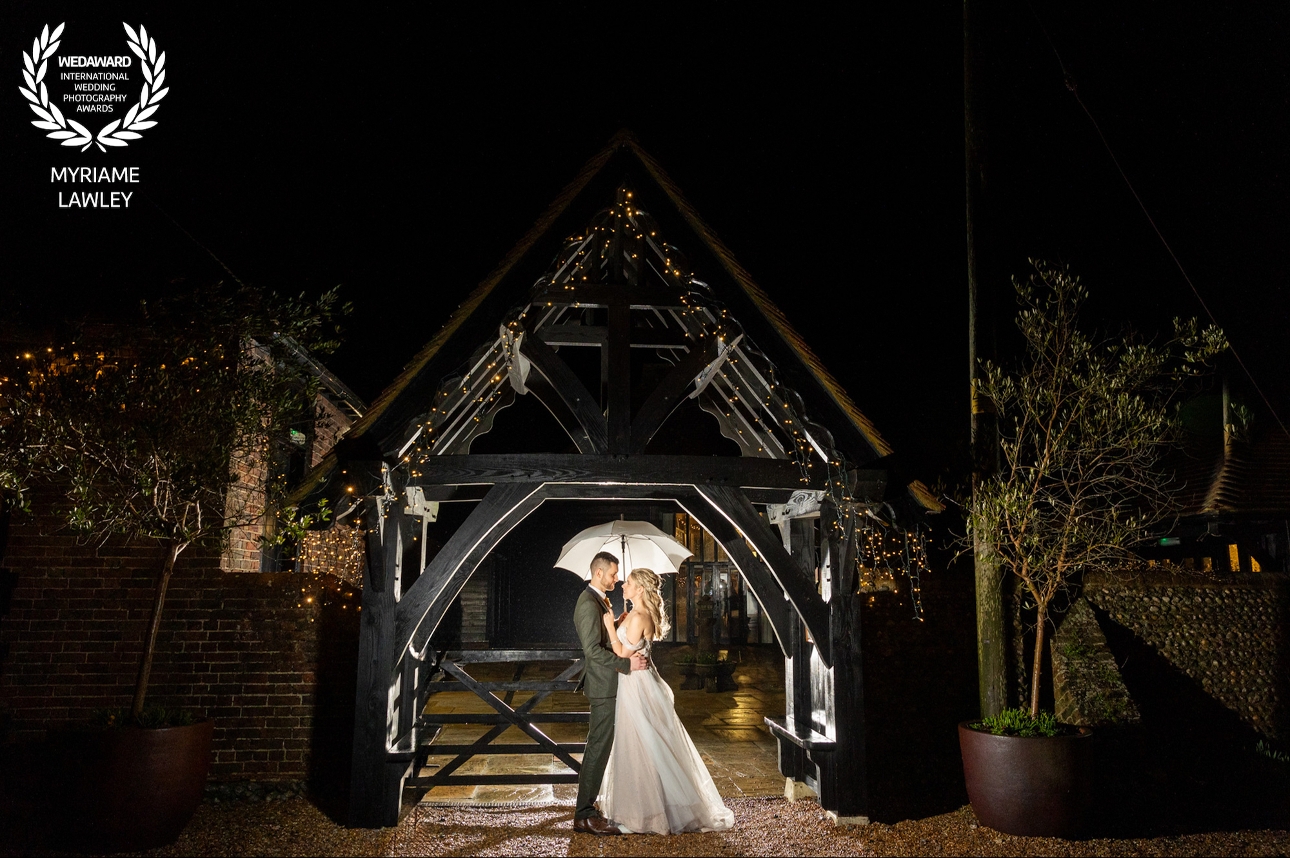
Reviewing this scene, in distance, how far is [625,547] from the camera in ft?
23.0

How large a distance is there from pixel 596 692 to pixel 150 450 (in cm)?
350

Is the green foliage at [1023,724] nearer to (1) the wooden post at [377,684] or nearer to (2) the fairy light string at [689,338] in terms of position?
(2) the fairy light string at [689,338]

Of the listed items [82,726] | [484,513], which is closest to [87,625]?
[82,726]

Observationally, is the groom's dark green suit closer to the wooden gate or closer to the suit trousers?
the suit trousers

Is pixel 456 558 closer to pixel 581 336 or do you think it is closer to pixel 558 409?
pixel 581 336

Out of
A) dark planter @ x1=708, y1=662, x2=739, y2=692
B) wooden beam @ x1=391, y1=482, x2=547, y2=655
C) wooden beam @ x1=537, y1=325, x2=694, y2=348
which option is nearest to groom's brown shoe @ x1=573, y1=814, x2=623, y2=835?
wooden beam @ x1=391, y1=482, x2=547, y2=655

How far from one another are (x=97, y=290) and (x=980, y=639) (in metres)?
7.86

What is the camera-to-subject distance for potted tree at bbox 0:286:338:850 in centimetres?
492

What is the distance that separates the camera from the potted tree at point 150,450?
16.1ft

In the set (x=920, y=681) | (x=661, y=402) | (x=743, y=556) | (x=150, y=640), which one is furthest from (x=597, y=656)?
(x=920, y=681)

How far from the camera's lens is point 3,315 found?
21.0 ft

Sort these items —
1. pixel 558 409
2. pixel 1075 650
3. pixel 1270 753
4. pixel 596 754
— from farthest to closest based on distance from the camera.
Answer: pixel 558 409
pixel 1270 753
pixel 1075 650
pixel 596 754

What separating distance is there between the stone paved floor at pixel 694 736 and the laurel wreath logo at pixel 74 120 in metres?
6.98

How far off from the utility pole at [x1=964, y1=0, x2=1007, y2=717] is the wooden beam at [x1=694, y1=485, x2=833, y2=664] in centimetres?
125
